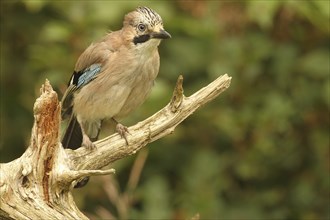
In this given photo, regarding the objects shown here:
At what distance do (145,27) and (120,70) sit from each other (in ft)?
0.92

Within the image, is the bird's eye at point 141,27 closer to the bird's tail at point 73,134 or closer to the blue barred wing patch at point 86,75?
the blue barred wing patch at point 86,75

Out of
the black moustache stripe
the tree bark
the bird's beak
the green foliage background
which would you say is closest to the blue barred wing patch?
the black moustache stripe

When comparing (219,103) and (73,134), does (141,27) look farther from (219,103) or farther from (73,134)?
(219,103)

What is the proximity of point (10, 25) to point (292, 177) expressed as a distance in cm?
237

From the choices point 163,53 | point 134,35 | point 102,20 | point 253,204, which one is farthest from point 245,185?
point 134,35

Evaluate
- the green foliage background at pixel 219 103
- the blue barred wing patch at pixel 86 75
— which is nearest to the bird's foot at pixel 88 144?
the blue barred wing patch at pixel 86 75

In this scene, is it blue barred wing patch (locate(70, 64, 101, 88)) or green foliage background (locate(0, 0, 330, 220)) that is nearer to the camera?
blue barred wing patch (locate(70, 64, 101, 88))

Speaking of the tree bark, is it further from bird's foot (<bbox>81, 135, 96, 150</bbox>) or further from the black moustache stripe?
the black moustache stripe

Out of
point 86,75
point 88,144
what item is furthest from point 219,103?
point 88,144

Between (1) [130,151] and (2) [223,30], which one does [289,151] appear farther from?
(1) [130,151]

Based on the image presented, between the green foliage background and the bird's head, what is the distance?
3.46 feet

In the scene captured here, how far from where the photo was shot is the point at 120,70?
5.17m

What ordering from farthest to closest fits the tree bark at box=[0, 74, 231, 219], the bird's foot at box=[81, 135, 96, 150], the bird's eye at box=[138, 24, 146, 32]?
1. the bird's eye at box=[138, 24, 146, 32]
2. the bird's foot at box=[81, 135, 96, 150]
3. the tree bark at box=[0, 74, 231, 219]

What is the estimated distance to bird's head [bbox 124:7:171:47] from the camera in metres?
5.07
